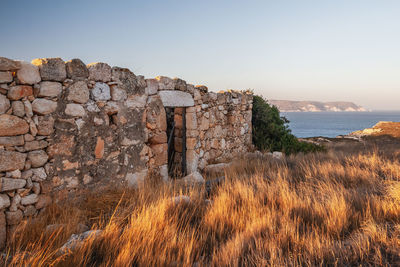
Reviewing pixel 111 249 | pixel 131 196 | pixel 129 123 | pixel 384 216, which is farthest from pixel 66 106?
pixel 384 216

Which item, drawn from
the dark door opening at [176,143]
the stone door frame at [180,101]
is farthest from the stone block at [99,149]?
the dark door opening at [176,143]

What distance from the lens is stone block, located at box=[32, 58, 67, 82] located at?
3594 mm

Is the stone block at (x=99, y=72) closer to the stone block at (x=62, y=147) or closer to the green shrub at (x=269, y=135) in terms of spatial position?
the stone block at (x=62, y=147)

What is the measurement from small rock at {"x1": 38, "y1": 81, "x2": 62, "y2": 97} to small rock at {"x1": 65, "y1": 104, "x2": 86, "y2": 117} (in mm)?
247

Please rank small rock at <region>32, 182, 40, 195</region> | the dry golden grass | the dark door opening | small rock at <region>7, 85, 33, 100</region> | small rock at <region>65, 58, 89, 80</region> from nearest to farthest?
the dry golden grass
small rock at <region>7, 85, 33, 100</region>
small rock at <region>32, 182, 40, 195</region>
small rock at <region>65, 58, 89, 80</region>
the dark door opening

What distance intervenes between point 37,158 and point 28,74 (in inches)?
42.8

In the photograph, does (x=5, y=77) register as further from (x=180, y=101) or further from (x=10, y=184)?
(x=180, y=101)

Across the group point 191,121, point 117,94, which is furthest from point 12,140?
point 191,121

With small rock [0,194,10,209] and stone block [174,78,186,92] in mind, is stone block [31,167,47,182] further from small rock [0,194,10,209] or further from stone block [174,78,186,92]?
stone block [174,78,186,92]

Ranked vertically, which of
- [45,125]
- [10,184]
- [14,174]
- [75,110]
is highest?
[75,110]

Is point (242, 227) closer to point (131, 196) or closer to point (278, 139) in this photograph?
point (131, 196)

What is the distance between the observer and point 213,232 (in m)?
2.91

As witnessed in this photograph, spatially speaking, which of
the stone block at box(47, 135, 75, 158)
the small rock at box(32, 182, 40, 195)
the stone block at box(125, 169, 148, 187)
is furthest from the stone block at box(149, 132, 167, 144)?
the small rock at box(32, 182, 40, 195)

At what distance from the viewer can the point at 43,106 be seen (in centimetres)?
361
